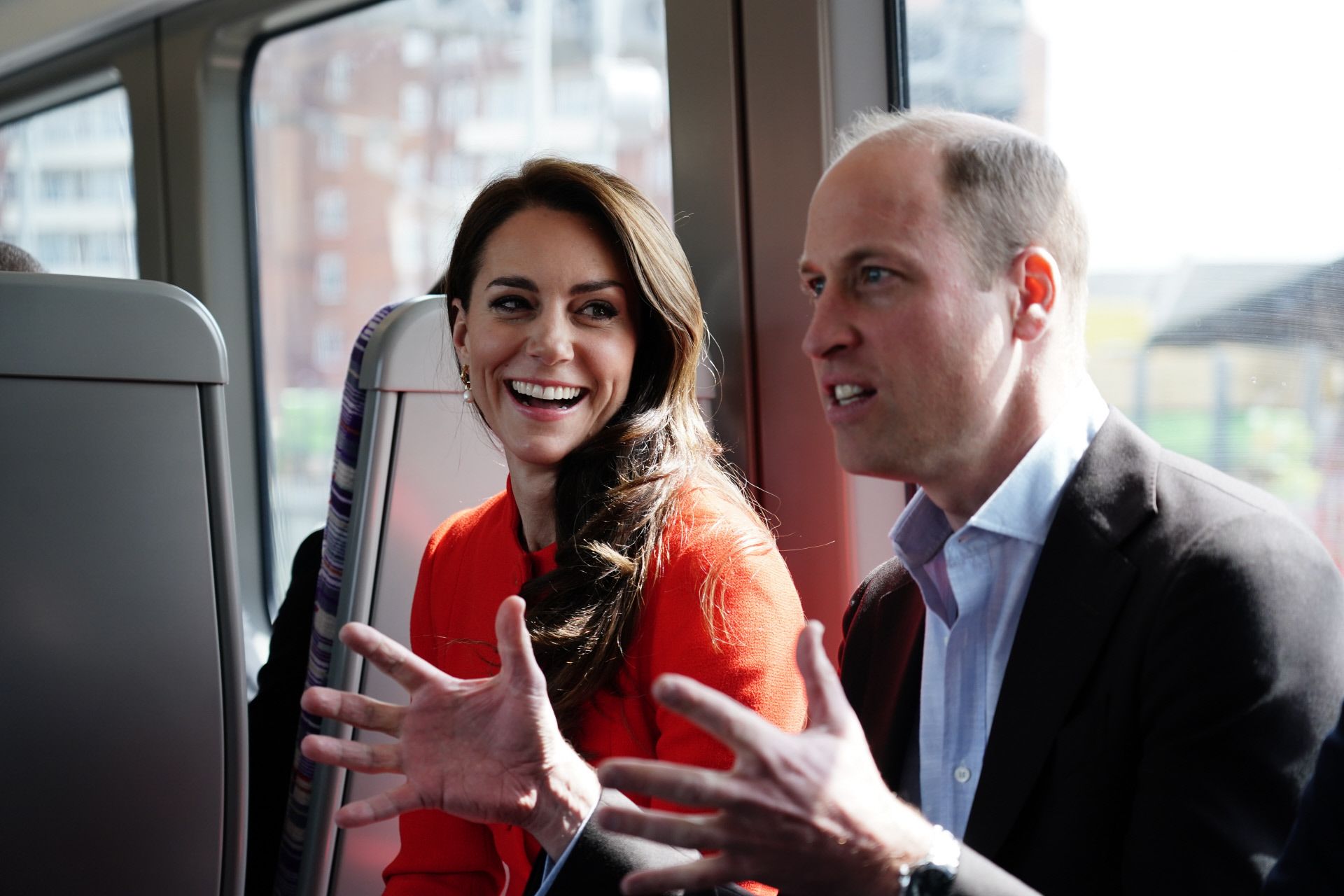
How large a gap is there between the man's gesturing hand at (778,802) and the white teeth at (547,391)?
94 cm

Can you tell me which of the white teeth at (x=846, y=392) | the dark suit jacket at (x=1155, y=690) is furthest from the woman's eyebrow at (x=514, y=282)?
the dark suit jacket at (x=1155, y=690)

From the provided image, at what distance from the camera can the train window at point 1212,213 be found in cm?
156

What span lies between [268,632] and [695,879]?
8.44ft

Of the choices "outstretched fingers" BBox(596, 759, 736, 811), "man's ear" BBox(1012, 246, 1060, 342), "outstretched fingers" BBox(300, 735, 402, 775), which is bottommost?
"outstretched fingers" BBox(300, 735, 402, 775)

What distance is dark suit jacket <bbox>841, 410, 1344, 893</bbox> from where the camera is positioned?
3.19 feet

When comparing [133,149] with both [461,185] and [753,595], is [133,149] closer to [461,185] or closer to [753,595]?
[461,185]

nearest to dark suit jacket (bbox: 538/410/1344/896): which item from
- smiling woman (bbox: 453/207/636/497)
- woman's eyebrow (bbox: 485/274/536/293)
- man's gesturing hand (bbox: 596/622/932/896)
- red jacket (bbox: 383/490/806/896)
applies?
man's gesturing hand (bbox: 596/622/932/896)

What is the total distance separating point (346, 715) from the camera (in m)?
1.16

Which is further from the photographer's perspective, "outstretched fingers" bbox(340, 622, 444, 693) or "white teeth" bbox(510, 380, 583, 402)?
"white teeth" bbox(510, 380, 583, 402)

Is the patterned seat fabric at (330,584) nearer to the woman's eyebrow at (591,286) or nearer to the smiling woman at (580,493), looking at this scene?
the smiling woman at (580,493)

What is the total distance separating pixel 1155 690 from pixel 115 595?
132 cm

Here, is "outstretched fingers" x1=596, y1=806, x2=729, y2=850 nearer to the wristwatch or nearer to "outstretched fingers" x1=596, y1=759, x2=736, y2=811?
"outstretched fingers" x1=596, y1=759, x2=736, y2=811

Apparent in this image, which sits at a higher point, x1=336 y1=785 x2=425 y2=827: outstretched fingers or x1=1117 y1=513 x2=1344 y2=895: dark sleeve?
x1=1117 y1=513 x2=1344 y2=895: dark sleeve

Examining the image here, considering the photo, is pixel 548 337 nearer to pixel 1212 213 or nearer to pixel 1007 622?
pixel 1007 622
